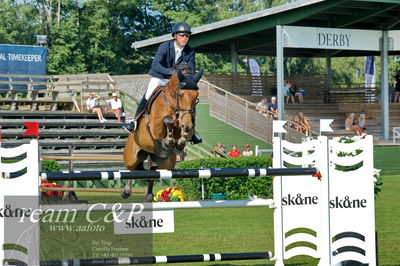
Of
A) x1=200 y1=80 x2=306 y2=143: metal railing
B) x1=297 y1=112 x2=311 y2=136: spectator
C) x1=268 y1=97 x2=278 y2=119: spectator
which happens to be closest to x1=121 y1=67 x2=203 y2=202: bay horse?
x1=297 y1=112 x2=311 y2=136: spectator

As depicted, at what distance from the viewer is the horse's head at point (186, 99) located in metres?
7.92

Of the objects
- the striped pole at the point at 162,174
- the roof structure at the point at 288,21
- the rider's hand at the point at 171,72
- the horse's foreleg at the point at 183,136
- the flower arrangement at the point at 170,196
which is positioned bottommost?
the flower arrangement at the point at 170,196

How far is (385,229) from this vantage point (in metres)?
11.9

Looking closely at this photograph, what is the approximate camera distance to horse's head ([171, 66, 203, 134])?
7.92m

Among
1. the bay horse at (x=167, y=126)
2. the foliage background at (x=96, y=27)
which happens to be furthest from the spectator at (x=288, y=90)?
the bay horse at (x=167, y=126)

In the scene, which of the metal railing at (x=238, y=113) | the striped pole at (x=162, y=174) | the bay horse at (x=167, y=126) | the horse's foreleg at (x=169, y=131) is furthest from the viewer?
the metal railing at (x=238, y=113)

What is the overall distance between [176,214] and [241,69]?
4471cm

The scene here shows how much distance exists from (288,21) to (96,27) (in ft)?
85.8

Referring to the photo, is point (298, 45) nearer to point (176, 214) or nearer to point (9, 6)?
point (176, 214)

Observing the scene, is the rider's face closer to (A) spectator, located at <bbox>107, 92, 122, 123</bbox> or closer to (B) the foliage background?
(A) spectator, located at <bbox>107, 92, 122, 123</bbox>

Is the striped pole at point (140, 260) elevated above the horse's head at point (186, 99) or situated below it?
below

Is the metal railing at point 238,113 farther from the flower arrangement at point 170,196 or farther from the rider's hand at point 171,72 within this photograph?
the rider's hand at point 171,72

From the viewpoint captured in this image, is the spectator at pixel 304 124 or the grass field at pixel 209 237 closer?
the grass field at pixel 209 237

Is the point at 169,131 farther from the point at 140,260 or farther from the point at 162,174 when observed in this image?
the point at 140,260
